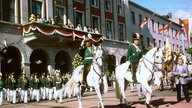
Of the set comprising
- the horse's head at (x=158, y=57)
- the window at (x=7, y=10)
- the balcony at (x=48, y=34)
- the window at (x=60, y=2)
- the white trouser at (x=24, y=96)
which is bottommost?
the white trouser at (x=24, y=96)

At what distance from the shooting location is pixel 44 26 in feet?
77.7

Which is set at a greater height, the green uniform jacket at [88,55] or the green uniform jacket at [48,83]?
the green uniform jacket at [88,55]

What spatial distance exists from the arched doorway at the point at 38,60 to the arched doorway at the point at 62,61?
2083 millimetres

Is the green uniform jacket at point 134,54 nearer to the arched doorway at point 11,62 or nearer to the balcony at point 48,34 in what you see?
the balcony at point 48,34

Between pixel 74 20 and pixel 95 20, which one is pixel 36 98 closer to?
pixel 74 20

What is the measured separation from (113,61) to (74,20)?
29.5ft

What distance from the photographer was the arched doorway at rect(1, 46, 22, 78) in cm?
2290

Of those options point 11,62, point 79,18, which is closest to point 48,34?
point 11,62

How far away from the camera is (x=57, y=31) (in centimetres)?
2495

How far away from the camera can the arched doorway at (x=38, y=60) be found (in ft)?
83.9

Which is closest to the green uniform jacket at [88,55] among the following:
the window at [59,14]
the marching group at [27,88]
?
the marching group at [27,88]

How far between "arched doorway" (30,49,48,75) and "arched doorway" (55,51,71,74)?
2083 millimetres

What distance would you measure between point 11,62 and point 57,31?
4.64 metres

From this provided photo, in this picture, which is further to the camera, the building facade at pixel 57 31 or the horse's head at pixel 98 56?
the building facade at pixel 57 31
